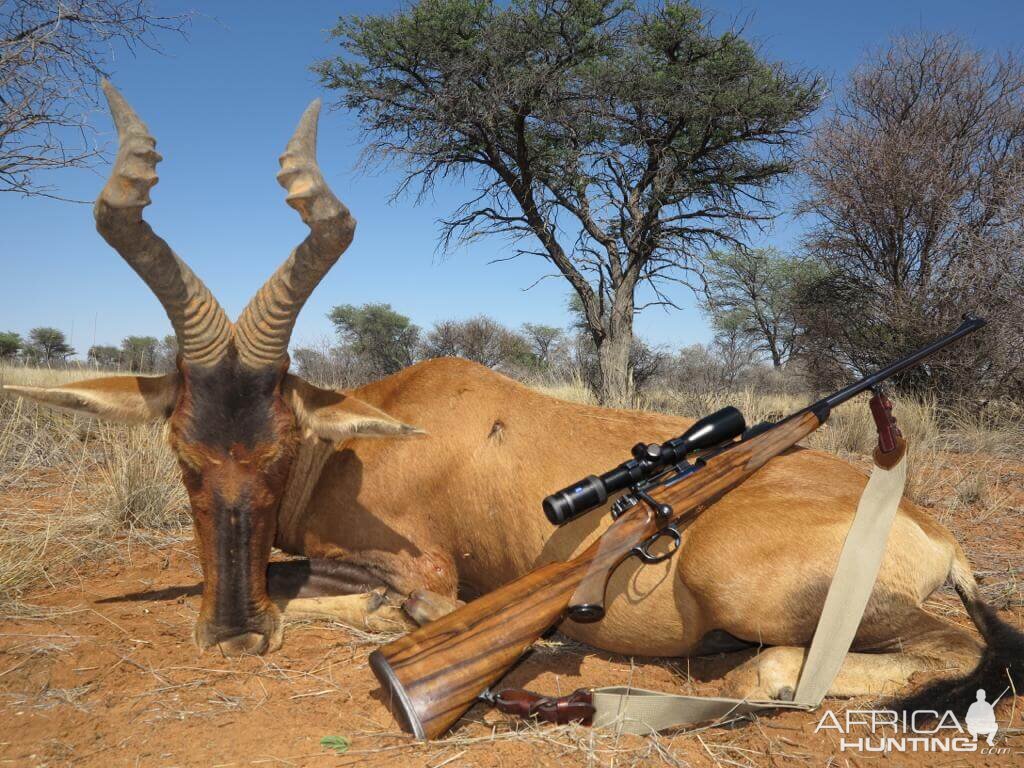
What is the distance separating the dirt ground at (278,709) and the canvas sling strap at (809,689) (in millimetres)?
69

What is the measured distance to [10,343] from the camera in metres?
34.4

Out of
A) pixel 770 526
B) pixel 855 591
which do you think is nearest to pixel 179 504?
pixel 770 526

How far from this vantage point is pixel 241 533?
3160 mm

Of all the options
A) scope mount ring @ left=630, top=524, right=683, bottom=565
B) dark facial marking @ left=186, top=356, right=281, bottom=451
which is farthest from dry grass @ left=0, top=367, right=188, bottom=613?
scope mount ring @ left=630, top=524, right=683, bottom=565

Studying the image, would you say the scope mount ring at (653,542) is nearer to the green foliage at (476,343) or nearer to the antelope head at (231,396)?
the antelope head at (231,396)

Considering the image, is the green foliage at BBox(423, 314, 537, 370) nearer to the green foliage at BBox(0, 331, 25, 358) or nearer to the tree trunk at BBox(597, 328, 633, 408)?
the tree trunk at BBox(597, 328, 633, 408)

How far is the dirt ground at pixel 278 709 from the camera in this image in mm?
2463

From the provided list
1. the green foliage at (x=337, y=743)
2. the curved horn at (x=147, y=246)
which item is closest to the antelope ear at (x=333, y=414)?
the curved horn at (x=147, y=246)

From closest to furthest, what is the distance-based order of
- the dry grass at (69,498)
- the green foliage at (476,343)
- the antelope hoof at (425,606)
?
the antelope hoof at (425,606) → the dry grass at (69,498) → the green foliage at (476,343)

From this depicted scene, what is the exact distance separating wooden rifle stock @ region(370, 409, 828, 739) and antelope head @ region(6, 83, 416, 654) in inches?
41.9

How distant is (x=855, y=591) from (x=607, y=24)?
1629 cm

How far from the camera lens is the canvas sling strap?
8.68 feet

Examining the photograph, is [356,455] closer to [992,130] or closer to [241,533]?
[241,533]

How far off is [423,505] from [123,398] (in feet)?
5.46
